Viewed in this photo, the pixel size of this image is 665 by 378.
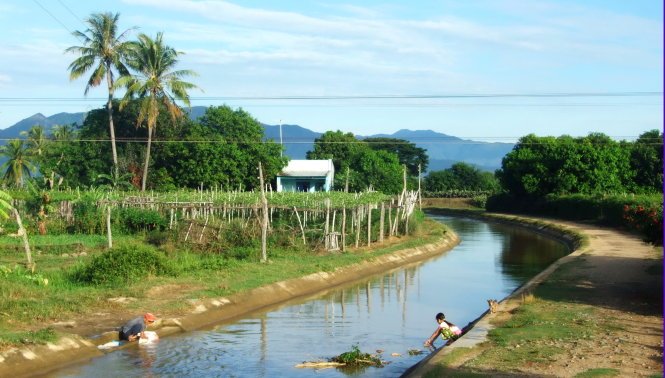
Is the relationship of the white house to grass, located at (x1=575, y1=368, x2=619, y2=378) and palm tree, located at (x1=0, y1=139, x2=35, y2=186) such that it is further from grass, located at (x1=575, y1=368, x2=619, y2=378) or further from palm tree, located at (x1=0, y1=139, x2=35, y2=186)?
grass, located at (x1=575, y1=368, x2=619, y2=378)

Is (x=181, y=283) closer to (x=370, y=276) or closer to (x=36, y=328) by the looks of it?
(x=36, y=328)

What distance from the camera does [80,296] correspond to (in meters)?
19.5

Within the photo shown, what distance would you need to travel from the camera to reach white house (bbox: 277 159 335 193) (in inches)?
2426

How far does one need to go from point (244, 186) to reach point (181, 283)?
3422cm

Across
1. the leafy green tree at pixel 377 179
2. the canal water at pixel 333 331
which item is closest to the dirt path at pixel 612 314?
the canal water at pixel 333 331

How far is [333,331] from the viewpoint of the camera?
758 inches

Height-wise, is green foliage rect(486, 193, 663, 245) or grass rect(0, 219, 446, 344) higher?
green foliage rect(486, 193, 663, 245)

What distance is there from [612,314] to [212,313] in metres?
10.1

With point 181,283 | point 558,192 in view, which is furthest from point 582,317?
point 558,192

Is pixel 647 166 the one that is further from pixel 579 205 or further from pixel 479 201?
pixel 479 201

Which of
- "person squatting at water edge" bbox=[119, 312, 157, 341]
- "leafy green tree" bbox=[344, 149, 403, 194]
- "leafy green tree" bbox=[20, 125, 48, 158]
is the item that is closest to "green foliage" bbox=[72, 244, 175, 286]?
"person squatting at water edge" bbox=[119, 312, 157, 341]

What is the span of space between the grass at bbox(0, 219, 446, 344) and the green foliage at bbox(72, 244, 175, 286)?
8.9 inches

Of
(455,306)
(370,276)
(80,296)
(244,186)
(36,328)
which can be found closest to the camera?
(36,328)

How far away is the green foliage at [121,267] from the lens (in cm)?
2164
